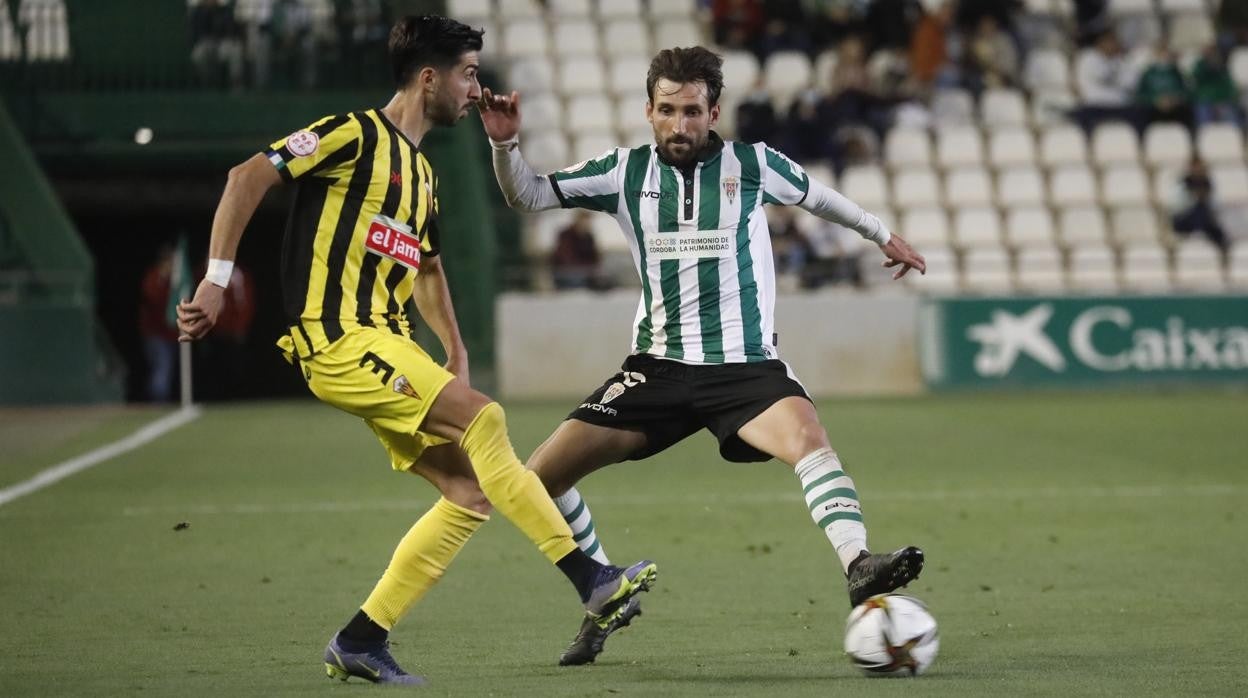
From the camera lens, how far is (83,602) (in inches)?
293

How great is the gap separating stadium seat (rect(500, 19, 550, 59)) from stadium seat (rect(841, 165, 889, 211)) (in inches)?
163

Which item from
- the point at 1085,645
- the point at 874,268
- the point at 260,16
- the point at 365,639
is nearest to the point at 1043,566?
the point at 1085,645

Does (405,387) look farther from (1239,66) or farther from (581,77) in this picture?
(1239,66)

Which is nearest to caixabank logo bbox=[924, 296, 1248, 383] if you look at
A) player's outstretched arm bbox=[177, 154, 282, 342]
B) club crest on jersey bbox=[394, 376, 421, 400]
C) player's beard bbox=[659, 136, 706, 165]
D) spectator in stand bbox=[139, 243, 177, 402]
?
spectator in stand bbox=[139, 243, 177, 402]

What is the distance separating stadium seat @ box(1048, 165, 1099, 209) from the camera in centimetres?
2223

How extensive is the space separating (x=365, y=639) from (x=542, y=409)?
12.7m

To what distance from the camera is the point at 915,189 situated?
72.4ft

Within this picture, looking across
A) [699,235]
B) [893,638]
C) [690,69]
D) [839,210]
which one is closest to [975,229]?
[839,210]

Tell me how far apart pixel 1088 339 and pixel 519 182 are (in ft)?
47.9

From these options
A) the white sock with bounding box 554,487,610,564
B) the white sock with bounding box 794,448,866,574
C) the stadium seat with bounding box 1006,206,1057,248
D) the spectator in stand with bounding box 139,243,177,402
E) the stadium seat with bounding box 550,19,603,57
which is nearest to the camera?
the white sock with bounding box 794,448,866,574

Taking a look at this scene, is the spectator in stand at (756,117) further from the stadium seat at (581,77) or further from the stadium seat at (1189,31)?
the stadium seat at (1189,31)

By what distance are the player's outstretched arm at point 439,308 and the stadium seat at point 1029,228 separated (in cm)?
1640

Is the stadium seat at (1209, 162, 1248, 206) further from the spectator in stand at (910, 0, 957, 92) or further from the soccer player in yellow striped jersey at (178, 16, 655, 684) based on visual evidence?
the soccer player in yellow striped jersey at (178, 16, 655, 684)

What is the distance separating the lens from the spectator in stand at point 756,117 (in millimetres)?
20703
